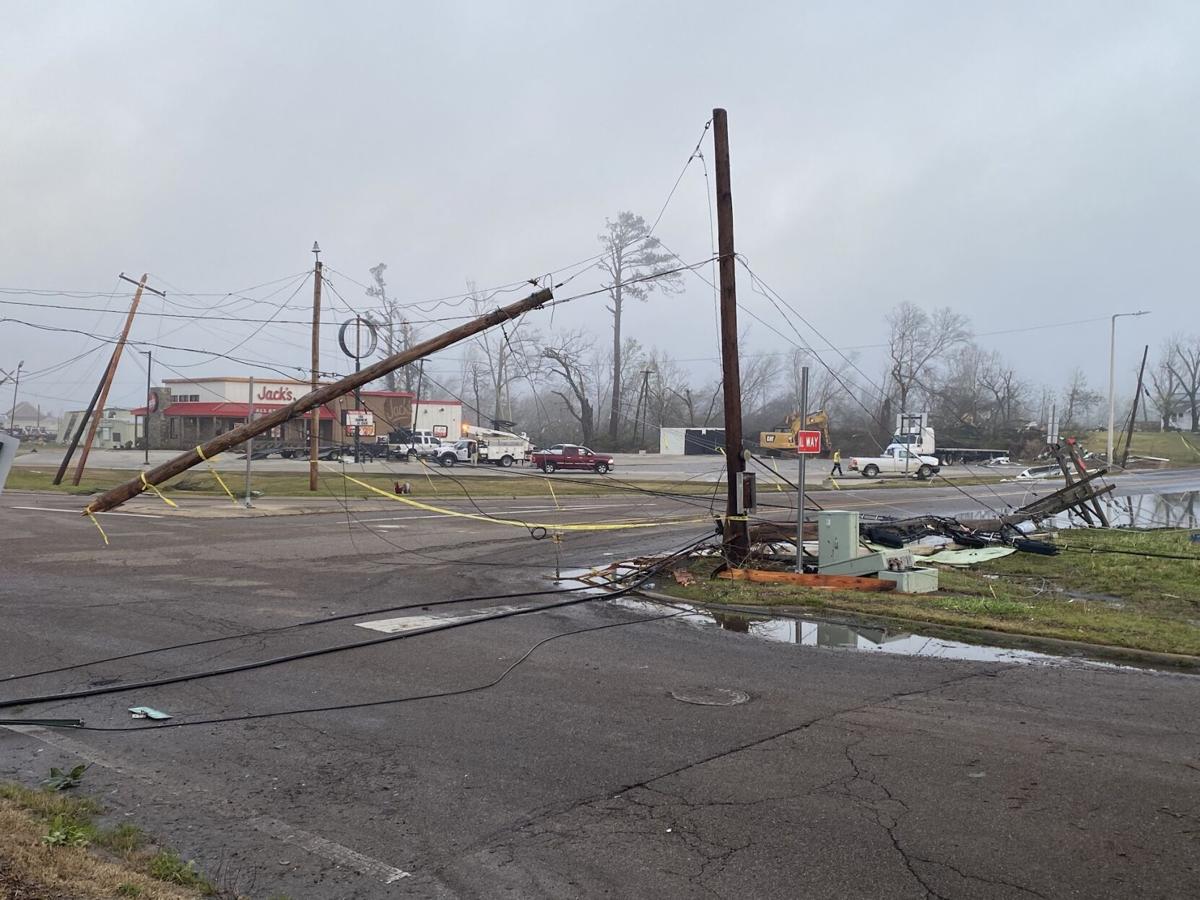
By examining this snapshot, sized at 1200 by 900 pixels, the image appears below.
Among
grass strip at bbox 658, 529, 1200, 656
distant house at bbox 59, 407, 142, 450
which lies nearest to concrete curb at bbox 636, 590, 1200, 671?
grass strip at bbox 658, 529, 1200, 656

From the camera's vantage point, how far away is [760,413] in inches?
4537

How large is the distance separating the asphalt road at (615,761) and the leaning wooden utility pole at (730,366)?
170 inches

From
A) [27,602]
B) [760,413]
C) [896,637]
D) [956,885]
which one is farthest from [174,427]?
[956,885]

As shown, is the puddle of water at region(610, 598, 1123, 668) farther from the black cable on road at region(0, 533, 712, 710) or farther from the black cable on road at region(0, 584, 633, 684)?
the black cable on road at region(0, 584, 633, 684)

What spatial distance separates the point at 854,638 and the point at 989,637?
158 cm

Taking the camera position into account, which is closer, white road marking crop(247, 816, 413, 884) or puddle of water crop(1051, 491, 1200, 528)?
white road marking crop(247, 816, 413, 884)

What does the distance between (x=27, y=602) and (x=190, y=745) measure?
23.6ft

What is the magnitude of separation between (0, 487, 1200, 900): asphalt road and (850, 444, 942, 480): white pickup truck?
49.2 meters

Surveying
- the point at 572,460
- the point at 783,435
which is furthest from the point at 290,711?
the point at 783,435

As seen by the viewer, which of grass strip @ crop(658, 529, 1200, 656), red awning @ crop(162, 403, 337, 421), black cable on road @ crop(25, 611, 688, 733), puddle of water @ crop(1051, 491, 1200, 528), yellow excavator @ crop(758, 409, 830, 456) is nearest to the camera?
black cable on road @ crop(25, 611, 688, 733)

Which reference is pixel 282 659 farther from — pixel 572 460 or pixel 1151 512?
pixel 572 460

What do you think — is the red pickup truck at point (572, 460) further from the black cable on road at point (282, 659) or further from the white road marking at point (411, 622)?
the white road marking at point (411, 622)

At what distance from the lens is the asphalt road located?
15.2ft

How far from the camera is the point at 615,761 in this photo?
6.26 metres
